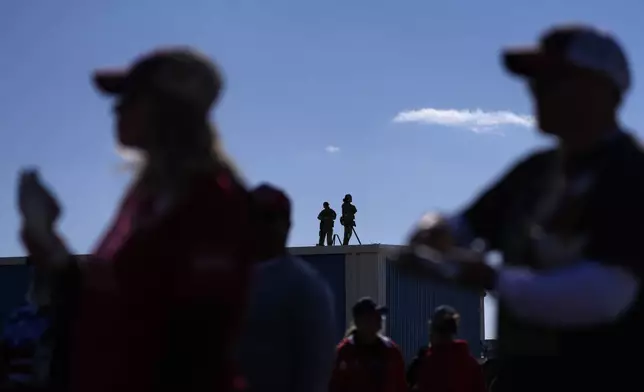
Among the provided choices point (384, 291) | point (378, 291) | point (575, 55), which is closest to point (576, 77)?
point (575, 55)

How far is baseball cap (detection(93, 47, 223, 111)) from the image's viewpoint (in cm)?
228

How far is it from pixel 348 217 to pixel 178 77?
18.5 meters

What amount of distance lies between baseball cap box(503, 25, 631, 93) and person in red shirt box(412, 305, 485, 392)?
5.60m

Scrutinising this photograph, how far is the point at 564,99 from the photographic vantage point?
2.20 meters

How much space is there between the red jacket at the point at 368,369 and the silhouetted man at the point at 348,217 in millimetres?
12765

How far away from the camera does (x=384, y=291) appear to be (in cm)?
1598

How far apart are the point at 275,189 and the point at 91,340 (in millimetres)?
2190

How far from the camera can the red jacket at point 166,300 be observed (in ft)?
6.98

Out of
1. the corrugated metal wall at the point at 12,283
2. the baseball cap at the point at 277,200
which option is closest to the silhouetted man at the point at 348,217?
the corrugated metal wall at the point at 12,283

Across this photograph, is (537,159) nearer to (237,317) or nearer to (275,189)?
(237,317)

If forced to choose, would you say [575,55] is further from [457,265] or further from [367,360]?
[367,360]

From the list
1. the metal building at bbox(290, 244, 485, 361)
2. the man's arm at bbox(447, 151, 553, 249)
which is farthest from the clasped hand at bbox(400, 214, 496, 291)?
the metal building at bbox(290, 244, 485, 361)

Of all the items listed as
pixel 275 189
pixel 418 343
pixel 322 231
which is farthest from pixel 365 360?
pixel 322 231

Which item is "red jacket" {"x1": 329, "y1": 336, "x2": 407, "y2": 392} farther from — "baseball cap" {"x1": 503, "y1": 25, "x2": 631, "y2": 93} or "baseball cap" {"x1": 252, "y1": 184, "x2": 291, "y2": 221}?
"baseball cap" {"x1": 503, "y1": 25, "x2": 631, "y2": 93}
